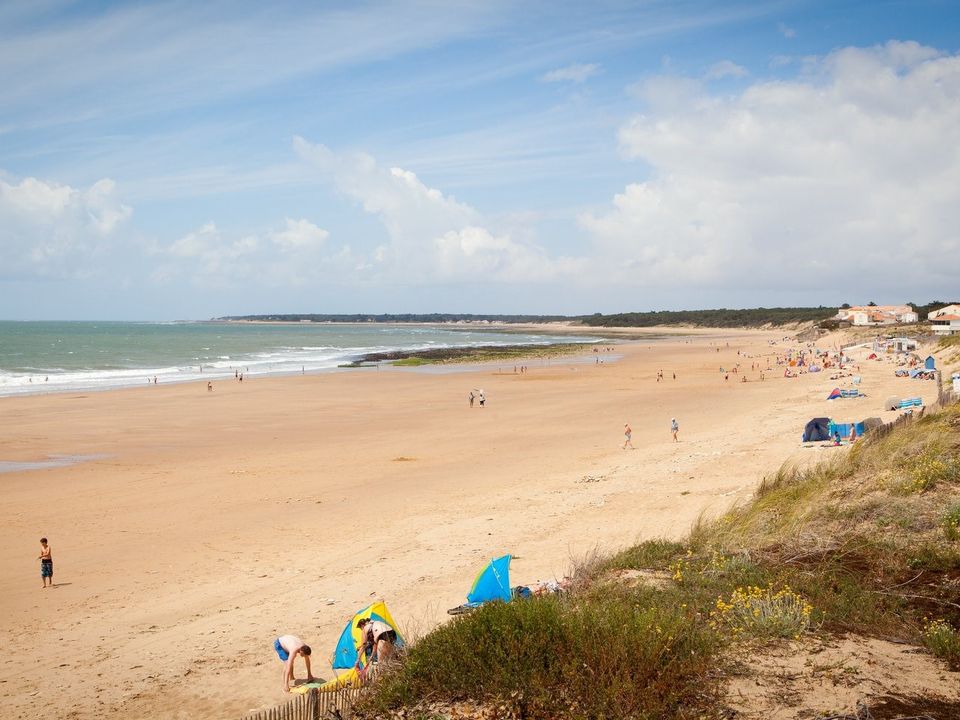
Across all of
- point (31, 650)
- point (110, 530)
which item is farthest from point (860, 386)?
Answer: point (31, 650)

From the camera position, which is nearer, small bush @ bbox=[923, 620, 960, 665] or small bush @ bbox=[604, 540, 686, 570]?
small bush @ bbox=[923, 620, 960, 665]

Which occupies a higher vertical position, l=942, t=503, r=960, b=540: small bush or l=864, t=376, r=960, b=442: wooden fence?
l=864, t=376, r=960, b=442: wooden fence

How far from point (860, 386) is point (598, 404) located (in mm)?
13083

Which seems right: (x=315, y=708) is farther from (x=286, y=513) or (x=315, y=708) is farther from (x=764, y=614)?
(x=286, y=513)

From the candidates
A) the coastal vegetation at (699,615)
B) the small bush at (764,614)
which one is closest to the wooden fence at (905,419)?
the coastal vegetation at (699,615)

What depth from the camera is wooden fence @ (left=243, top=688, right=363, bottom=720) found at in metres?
5.96

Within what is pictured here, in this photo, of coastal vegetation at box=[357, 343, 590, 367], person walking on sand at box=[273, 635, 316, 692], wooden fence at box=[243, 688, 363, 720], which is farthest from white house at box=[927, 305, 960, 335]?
wooden fence at box=[243, 688, 363, 720]

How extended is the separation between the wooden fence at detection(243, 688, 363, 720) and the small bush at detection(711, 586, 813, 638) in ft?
11.3

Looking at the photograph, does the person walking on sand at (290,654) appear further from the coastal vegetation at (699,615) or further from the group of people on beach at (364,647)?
the coastal vegetation at (699,615)

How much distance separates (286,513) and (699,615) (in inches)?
478

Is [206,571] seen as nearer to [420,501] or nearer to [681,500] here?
[420,501]

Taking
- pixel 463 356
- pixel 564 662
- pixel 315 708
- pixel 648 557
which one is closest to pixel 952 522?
pixel 648 557

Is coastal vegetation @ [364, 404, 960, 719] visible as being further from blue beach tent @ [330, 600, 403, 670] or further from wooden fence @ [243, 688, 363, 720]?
blue beach tent @ [330, 600, 403, 670]

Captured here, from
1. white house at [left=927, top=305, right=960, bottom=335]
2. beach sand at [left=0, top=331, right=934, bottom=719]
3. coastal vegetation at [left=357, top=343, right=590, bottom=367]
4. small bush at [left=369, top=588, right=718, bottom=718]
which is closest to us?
small bush at [left=369, top=588, right=718, bottom=718]
